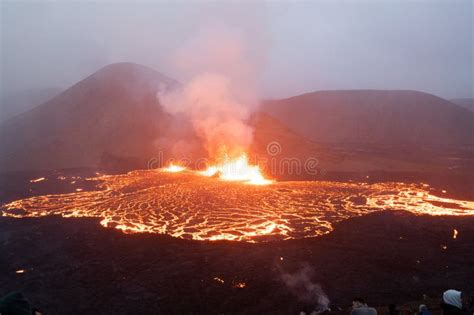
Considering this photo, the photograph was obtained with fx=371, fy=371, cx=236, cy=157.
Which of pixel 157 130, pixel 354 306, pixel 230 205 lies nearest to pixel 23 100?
pixel 157 130

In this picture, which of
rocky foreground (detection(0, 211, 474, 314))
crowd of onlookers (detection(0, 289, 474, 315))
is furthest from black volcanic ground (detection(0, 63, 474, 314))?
crowd of onlookers (detection(0, 289, 474, 315))

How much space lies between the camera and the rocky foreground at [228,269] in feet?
45.7

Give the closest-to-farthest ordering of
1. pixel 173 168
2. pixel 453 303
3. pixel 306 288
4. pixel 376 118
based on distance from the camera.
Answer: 1. pixel 453 303
2. pixel 306 288
3. pixel 173 168
4. pixel 376 118

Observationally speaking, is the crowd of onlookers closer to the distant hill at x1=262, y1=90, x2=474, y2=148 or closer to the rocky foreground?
the rocky foreground

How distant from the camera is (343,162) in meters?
53.6

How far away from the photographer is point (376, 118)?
107 m

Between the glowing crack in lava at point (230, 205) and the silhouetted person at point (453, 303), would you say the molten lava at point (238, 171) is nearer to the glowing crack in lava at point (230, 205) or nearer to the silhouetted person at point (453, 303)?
the glowing crack in lava at point (230, 205)

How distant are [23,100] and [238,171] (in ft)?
A: 455

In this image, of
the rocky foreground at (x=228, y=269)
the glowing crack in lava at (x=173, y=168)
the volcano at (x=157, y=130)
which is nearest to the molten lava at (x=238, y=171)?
the glowing crack in lava at (x=173, y=168)

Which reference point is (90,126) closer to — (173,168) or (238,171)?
(173,168)

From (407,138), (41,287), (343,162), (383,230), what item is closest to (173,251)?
(41,287)

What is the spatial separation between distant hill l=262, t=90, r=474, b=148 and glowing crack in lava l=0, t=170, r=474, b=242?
60187 millimetres

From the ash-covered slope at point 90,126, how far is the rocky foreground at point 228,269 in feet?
115

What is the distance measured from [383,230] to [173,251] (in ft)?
40.2
